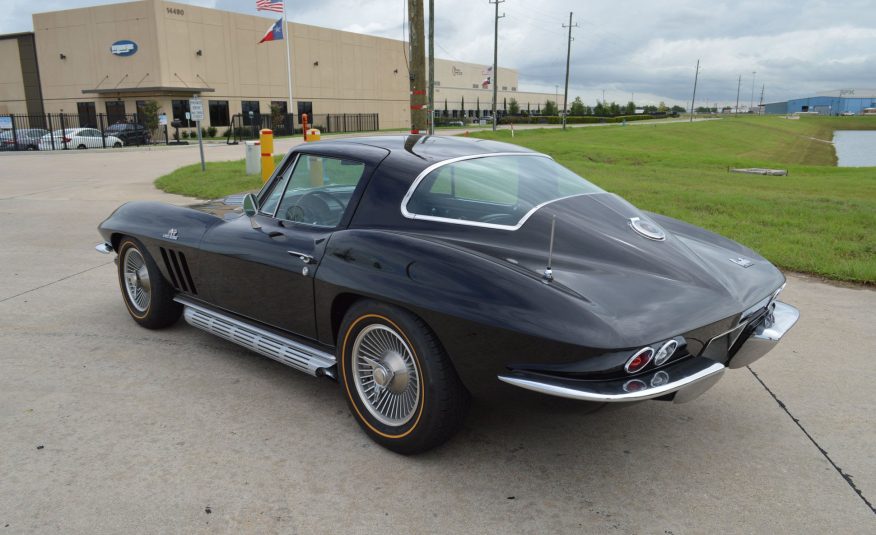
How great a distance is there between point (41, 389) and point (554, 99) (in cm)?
11831

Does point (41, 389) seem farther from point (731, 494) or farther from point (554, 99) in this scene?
point (554, 99)

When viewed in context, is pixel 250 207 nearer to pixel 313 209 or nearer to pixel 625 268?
pixel 313 209

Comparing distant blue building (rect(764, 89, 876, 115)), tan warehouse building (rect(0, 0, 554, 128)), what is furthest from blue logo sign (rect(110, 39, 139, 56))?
distant blue building (rect(764, 89, 876, 115))

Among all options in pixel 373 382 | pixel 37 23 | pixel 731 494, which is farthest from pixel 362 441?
pixel 37 23

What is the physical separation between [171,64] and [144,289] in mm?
42071

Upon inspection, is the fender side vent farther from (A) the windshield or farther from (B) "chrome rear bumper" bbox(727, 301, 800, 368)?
(B) "chrome rear bumper" bbox(727, 301, 800, 368)

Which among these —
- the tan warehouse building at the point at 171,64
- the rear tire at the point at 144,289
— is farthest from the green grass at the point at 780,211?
the tan warehouse building at the point at 171,64

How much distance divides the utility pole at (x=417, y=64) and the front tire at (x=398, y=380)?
924cm

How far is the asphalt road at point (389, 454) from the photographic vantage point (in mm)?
2535

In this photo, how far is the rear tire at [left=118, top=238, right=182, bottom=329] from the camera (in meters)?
4.45

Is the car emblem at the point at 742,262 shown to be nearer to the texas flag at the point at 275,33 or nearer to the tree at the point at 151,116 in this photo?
the texas flag at the point at 275,33

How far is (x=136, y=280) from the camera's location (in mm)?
4664

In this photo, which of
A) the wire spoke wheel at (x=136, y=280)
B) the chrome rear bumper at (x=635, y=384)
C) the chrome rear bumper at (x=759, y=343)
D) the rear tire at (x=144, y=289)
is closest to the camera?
the chrome rear bumper at (x=635, y=384)

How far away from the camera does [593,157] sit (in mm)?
22141
